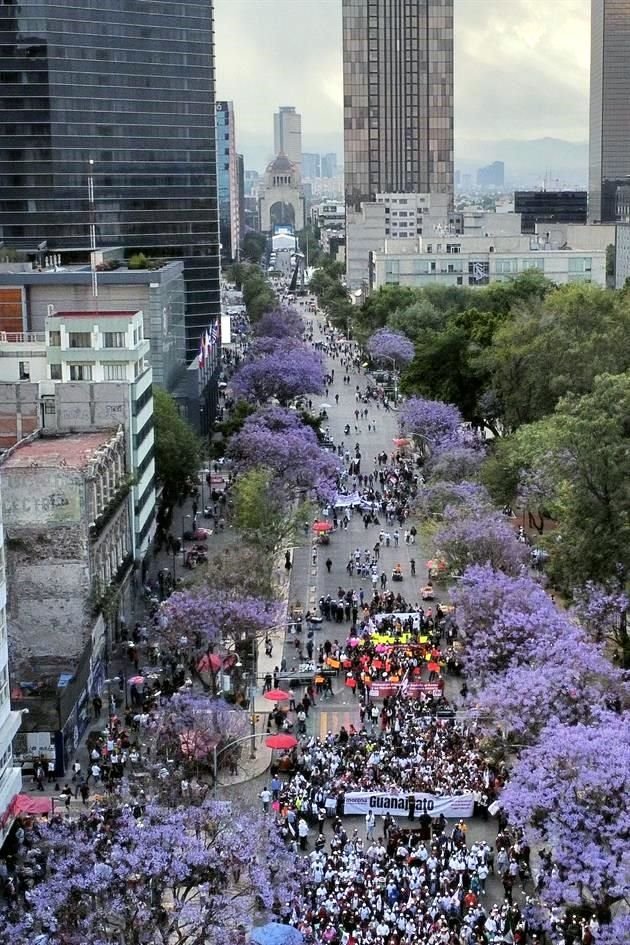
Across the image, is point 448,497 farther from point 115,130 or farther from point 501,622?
point 115,130

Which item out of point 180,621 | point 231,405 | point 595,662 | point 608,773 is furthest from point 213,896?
point 231,405

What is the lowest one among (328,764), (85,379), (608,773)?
(328,764)

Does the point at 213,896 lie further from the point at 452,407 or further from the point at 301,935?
the point at 452,407

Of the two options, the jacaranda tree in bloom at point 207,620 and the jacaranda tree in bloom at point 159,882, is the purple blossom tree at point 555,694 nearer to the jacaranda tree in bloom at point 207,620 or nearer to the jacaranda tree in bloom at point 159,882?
the jacaranda tree in bloom at point 159,882

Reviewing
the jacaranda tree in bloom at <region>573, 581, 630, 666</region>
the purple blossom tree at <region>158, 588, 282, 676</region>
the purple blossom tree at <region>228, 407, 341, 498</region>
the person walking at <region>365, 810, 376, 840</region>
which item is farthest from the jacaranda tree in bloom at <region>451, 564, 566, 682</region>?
the purple blossom tree at <region>228, 407, 341, 498</region>

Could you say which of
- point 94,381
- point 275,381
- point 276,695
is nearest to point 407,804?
point 276,695
